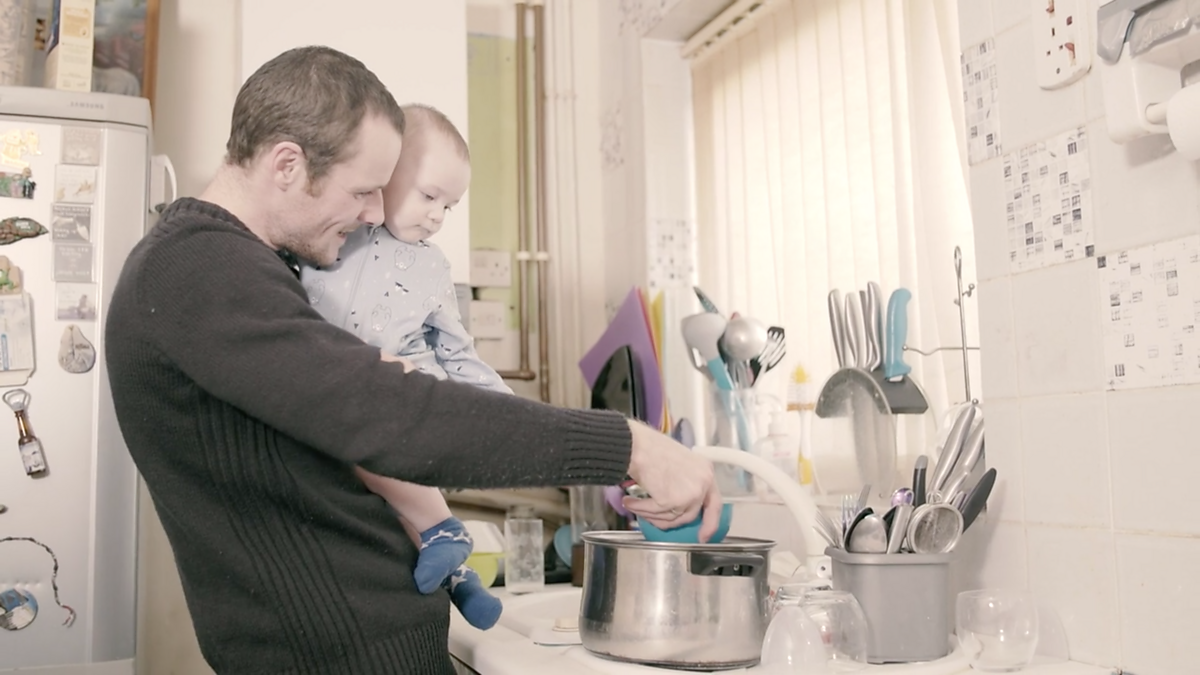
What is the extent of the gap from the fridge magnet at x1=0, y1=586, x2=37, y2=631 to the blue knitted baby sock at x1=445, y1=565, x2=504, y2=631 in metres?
1.04

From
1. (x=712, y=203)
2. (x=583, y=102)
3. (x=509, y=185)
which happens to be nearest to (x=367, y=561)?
(x=712, y=203)

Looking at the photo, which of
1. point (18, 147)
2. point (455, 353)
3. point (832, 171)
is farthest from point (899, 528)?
point (18, 147)

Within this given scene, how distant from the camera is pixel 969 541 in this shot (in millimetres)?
1373

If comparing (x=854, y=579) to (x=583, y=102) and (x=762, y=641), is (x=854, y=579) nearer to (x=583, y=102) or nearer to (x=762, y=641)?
(x=762, y=641)

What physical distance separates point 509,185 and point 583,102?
344mm

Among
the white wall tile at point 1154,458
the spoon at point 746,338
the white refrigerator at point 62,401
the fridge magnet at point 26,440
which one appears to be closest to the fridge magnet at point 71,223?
the white refrigerator at point 62,401

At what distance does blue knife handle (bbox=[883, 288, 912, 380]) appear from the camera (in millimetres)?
1637

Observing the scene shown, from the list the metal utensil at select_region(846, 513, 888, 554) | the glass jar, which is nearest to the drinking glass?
the metal utensil at select_region(846, 513, 888, 554)

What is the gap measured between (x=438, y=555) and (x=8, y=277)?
129 cm

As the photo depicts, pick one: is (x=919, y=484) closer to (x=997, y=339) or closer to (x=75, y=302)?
(x=997, y=339)

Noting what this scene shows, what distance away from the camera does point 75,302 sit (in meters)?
1.98

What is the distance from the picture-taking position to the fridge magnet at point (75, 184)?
1987mm

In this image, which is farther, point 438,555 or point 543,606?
point 543,606

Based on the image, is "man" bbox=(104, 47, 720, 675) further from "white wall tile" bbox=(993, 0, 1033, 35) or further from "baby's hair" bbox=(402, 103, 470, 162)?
"white wall tile" bbox=(993, 0, 1033, 35)
